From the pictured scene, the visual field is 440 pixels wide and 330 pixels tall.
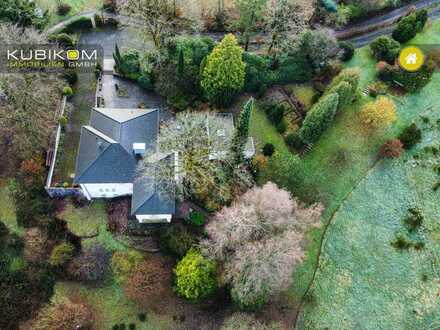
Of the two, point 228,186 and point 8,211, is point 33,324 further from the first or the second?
point 228,186

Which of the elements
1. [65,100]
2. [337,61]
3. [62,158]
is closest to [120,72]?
[65,100]

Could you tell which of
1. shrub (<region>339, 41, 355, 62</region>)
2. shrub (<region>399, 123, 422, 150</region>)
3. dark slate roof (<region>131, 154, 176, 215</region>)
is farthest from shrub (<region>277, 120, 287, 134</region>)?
dark slate roof (<region>131, 154, 176, 215</region>)

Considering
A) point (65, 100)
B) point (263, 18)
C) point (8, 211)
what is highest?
point (263, 18)

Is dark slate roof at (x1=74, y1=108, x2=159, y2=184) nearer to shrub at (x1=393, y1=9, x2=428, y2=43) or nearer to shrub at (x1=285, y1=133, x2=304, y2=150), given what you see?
shrub at (x1=285, y1=133, x2=304, y2=150)

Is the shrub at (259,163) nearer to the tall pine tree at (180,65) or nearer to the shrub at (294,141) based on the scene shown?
the shrub at (294,141)

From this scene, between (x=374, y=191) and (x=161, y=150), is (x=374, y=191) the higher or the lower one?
the lower one

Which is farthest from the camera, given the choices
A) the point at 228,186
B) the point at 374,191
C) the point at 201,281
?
the point at 374,191
